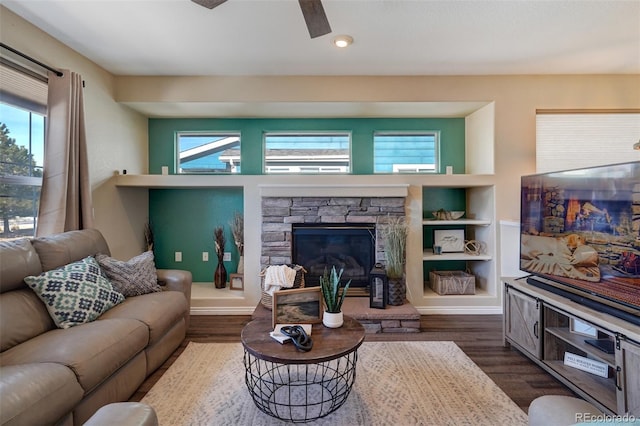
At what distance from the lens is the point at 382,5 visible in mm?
2131

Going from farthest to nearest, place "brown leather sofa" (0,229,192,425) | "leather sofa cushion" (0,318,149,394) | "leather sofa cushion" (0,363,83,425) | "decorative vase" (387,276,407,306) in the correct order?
"decorative vase" (387,276,407,306), "leather sofa cushion" (0,318,149,394), "brown leather sofa" (0,229,192,425), "leather sofa cushion" (0,363,83,425)

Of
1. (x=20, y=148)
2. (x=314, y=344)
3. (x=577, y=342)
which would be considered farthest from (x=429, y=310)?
(x=20, y=148)

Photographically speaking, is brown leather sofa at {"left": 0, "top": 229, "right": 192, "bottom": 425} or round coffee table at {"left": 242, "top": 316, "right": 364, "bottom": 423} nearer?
brown leather sofa at {"left": 0, "top": 229, "right": 192, "bottom": 425}

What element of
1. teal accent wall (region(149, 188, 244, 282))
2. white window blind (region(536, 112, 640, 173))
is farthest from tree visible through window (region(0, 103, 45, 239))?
white window blind (region(536, 112, 640, 173))

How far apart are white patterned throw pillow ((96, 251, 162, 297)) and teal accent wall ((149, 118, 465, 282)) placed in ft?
4.25

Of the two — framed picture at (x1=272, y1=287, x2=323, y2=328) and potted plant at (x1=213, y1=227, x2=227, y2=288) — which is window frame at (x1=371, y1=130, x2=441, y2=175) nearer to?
potted plant at (x1=213, y1=227, x2=227, y2=288)

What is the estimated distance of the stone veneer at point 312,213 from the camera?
3312 mm

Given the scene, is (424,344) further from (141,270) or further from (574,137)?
(574,137)

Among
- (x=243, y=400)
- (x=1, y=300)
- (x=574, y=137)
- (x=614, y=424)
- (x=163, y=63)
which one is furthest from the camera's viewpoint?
(x=574, y=137)

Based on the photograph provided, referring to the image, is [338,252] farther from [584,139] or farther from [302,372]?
[584,139]

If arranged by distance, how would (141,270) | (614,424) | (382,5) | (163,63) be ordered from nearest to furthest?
Answer: (614,424), (382,5), (141,270), (163,63)

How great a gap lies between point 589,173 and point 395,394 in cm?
188

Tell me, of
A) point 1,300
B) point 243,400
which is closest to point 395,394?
point 243,400

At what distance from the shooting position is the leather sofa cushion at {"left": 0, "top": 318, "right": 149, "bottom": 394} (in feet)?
4.84
